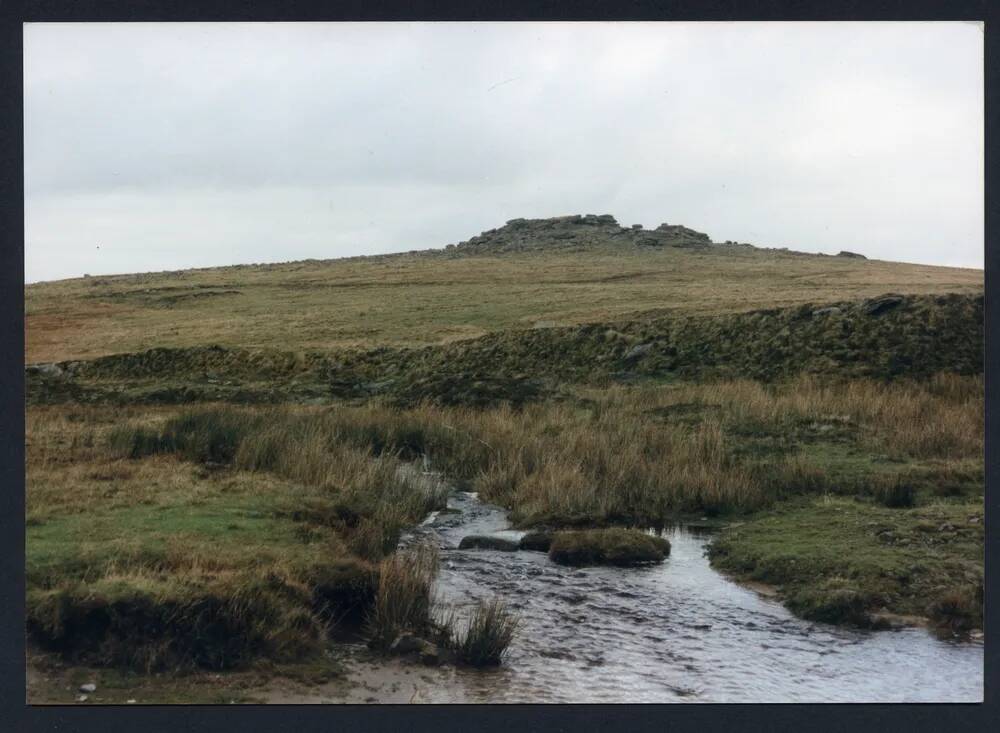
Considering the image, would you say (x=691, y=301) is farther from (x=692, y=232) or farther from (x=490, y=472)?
(x=692, y=232)

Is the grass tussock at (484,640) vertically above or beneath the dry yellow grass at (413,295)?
beneath

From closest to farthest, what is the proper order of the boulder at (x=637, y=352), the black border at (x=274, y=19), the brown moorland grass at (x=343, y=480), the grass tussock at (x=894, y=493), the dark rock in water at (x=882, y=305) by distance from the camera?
the brown moorland grass at (x=343, y=480)
the black border at (x=274, y=19)
the grass tussock at (x=894, y=493)
the dark rock in water at (x=882, y=305)
the boulder at (x=637, y=352)

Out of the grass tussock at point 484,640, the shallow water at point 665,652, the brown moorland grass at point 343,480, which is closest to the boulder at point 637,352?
the brown moorland grass at point 343,480

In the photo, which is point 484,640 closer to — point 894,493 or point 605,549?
point 605,549

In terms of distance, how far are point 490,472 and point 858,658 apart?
7.10 meters

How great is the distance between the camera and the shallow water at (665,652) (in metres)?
8.70

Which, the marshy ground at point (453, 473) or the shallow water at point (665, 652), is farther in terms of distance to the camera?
the marshy ground at point (453, 473)

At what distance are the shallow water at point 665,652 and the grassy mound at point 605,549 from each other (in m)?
0.30

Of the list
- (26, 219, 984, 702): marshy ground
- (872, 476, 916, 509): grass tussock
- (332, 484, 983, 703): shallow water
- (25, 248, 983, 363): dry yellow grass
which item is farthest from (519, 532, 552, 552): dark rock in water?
(25, 248, 983, 363): dry yellow grass

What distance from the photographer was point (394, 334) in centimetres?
3847

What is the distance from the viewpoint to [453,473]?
53.2 ft

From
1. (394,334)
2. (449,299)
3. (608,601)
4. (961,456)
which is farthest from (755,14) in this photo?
(449,299)

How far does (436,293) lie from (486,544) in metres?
43.1

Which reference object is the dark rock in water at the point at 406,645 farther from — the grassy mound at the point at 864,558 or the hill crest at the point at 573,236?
the hill crest at the point at 573,236
